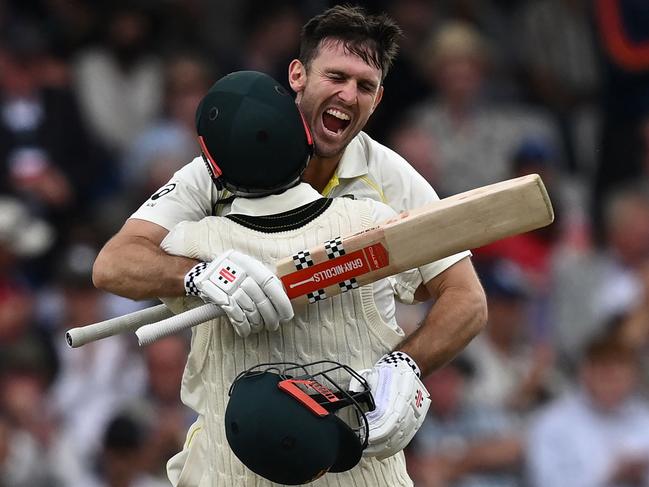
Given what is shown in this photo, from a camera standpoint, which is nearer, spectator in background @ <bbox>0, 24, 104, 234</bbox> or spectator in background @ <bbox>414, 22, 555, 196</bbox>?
spectator in background @ <bbox>0, 24, 104, 234</bbox>

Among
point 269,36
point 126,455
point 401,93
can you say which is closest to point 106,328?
point 126,455

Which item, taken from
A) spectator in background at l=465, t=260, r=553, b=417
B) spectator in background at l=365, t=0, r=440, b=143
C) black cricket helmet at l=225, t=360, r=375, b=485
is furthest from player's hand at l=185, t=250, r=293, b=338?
spectator in background at l=365, t=0, r=440, b=143

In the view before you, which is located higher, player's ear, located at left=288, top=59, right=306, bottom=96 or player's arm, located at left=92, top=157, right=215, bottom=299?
player's ear, located at left=288, top=59, right=306, bottom=96

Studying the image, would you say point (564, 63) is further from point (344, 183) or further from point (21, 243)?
point (344, 183)

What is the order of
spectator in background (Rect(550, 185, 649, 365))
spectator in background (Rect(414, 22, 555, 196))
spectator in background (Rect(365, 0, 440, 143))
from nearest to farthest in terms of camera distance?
spectator in background (Rect(550, 185, 649, 365)) → spectator in background (Rect(414, 22, 555, 196)) → spectator in background (Rect(365, 0, 440, 143))

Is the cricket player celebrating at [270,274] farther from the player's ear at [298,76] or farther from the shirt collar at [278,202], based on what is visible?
the player's ear at [298,76]

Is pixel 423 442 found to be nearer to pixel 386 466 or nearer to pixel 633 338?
pixel 633 338

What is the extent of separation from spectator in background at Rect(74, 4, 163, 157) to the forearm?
4.27m

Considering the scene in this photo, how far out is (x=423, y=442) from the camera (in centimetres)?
649

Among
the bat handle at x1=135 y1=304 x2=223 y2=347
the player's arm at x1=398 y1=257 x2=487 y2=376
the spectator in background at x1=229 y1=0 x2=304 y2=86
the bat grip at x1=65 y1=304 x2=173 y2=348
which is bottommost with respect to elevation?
the spectator in background at x1=229 y1=0 x2=304 y2=86

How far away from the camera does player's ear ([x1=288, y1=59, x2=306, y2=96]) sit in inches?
150

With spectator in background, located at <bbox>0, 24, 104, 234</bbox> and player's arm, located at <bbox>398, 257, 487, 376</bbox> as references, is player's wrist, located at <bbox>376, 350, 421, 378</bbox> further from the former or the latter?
spectator in background, located at <bbox>0, 24, 104, 234</bbox>

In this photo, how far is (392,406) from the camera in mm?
3223

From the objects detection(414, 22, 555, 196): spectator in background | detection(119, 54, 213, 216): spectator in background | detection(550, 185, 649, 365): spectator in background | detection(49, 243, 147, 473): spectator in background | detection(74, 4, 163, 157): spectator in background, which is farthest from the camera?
detection(74, 4, 163, 157): spectator in background
